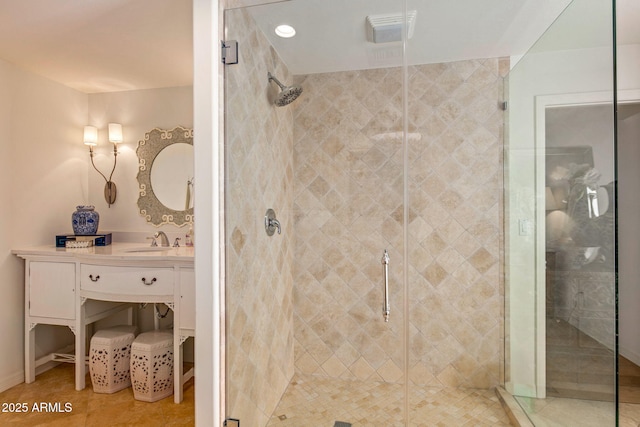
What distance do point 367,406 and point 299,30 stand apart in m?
1.67

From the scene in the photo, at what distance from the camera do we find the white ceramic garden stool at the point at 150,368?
87.9 inches

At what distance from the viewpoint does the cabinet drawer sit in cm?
220

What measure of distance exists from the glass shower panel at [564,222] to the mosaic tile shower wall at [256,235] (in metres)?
1.01

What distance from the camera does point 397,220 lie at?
60.9 inches

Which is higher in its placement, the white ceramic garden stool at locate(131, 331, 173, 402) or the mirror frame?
the mirror frame

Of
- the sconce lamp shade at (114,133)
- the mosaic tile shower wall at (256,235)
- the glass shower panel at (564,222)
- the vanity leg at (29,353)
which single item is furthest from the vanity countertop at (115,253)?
the glass shower panel at (564,222)

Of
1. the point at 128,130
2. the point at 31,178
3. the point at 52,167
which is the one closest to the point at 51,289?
the point at 31,178

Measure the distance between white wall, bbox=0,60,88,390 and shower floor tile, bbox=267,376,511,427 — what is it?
2130mm

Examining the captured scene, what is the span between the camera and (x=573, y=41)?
58.9 inches

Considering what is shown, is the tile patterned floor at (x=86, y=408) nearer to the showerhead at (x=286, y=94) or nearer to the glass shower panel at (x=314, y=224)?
the glass shower panel at (x=314, y=224)

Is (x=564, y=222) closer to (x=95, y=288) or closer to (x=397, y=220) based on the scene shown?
(x=397, y=220)

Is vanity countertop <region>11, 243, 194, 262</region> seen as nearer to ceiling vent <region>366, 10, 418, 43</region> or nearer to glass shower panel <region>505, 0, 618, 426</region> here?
ceiling vent <region>366, 10, 418, 43</region>

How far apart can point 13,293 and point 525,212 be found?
128 inches

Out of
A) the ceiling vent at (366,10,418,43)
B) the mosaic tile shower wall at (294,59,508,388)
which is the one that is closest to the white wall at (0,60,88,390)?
the mosaic tile shower wall at (294,59,508,388)
